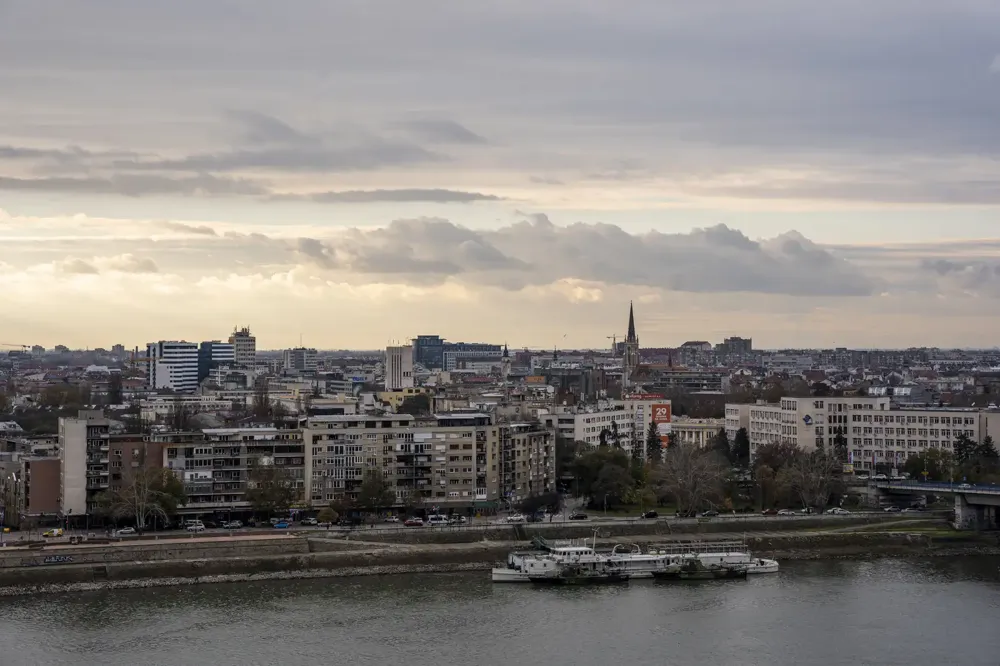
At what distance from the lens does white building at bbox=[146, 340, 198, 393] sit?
144750 mm

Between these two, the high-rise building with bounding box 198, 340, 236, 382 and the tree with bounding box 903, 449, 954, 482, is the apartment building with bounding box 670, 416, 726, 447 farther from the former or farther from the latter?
the high-rise building with bounding box 198, 340, 236, 382

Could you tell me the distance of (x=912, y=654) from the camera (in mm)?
31453

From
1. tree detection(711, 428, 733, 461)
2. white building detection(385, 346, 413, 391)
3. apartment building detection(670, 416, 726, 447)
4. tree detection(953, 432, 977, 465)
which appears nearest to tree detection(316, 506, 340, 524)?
tree detection(711, 428, 733, 461)

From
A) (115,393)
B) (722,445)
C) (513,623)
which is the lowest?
(513,623)

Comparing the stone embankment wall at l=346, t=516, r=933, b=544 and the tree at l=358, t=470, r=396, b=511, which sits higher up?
the tree at l=358, t=470, r=396, b=511

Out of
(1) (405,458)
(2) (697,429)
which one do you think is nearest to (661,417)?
(2) (697,429)

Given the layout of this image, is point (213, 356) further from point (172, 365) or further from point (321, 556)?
point (321, 556)

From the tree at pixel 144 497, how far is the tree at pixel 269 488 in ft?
7.06

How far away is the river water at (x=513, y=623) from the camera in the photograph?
31.5m

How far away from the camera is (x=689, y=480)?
49.5 metres

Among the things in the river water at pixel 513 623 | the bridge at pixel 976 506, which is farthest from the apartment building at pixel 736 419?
the river water at pixel 513 623

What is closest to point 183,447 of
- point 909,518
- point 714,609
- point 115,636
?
point 115,636

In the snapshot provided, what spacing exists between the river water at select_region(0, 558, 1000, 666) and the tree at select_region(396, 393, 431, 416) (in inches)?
1318

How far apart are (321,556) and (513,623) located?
8472 mm
